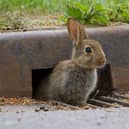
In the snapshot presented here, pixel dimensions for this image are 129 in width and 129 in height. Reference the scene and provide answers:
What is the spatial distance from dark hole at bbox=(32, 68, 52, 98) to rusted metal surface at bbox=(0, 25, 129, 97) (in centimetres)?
34

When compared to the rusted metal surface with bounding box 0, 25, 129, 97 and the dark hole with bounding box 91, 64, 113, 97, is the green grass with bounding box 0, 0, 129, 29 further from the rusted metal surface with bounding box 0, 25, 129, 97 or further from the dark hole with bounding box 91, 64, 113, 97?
the dark hole with bounding box 91, 64, 113, 97

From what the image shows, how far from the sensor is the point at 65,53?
613 centimetres

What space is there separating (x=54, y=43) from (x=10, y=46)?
0.43 m

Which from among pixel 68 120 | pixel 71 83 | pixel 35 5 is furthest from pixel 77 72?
pixel 68 120

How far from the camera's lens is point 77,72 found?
19.6ft

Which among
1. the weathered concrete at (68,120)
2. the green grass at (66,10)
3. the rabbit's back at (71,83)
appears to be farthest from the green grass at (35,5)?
the weathered concrete at (68,120)

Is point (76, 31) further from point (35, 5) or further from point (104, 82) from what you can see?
point (35, 5)

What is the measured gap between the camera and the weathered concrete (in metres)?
3.62

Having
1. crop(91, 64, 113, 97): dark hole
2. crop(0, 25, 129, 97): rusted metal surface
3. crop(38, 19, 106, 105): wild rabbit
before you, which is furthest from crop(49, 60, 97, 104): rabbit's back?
crop(91, 64, 113, 97): dark hole

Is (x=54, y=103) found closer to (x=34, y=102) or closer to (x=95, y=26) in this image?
(x=34, y=102)

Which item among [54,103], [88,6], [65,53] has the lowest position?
[54,103]

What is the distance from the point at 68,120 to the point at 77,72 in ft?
7.18

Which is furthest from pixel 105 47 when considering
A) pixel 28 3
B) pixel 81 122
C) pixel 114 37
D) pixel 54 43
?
pixel 81 122

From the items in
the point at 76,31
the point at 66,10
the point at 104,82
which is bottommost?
the point at 104,82
